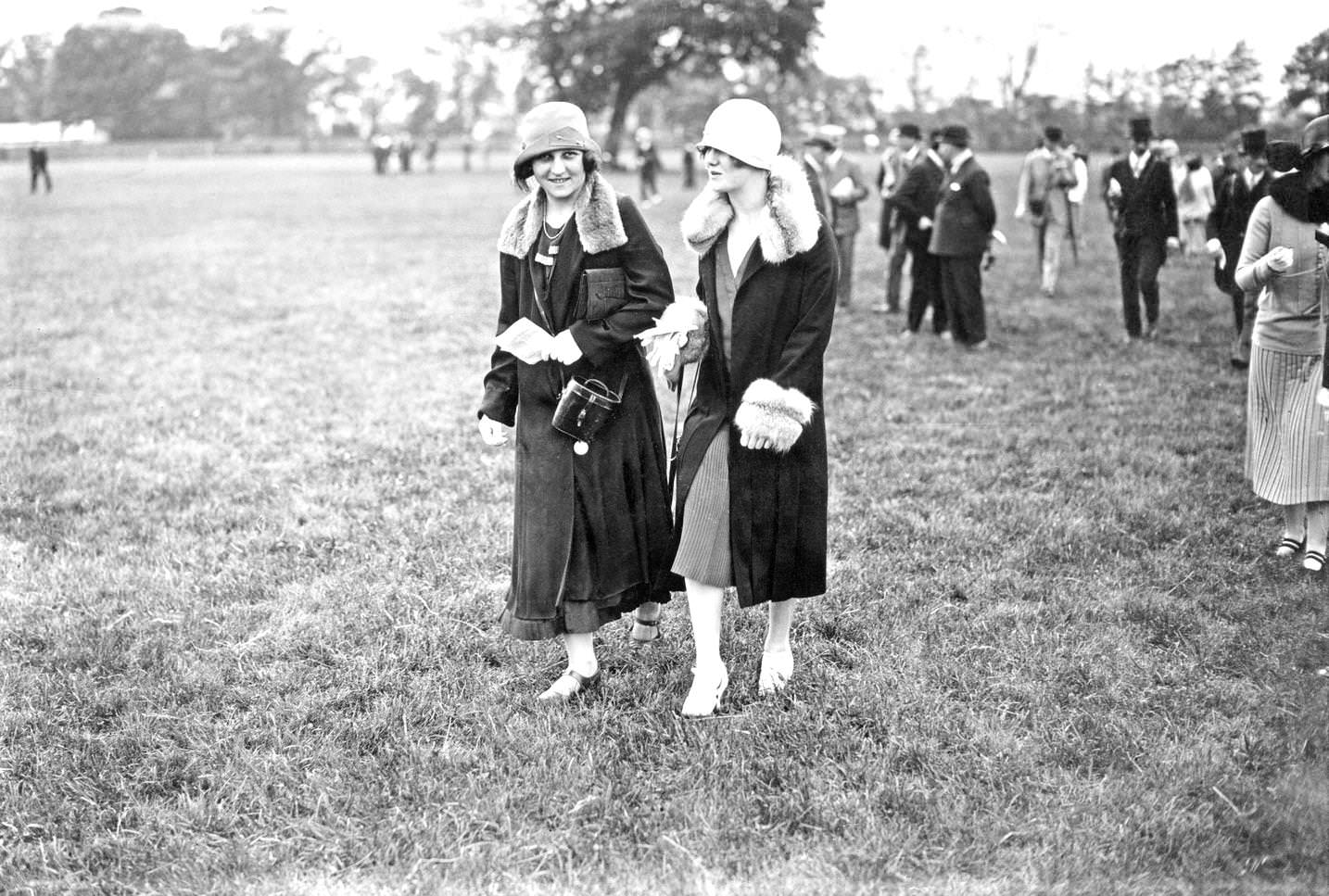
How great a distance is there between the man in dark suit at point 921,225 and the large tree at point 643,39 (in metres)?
31.2

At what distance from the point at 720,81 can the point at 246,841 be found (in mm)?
67942

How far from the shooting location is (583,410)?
3.99m

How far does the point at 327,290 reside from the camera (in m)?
15.1

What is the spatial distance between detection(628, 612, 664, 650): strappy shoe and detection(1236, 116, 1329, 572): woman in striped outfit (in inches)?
118

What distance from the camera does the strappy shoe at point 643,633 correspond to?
15.8 feet

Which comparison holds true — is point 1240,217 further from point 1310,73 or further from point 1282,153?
point 1282,153

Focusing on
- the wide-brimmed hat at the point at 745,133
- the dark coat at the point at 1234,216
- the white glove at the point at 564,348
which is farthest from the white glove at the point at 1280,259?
the dark coat at the point at 1234,216

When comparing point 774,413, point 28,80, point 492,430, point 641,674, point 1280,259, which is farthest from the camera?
point 28,80

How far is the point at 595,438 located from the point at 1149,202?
8502 millimetres

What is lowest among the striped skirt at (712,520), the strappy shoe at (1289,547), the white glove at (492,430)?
the strappy shoe at (1289,547)

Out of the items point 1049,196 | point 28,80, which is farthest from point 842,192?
point 28,80

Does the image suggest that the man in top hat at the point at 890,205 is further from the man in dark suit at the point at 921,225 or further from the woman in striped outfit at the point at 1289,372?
the woman in striped outfit at the point at 1289,372

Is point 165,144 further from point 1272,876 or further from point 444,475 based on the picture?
point 1272,876

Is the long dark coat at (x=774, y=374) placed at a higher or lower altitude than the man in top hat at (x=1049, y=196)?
lower
